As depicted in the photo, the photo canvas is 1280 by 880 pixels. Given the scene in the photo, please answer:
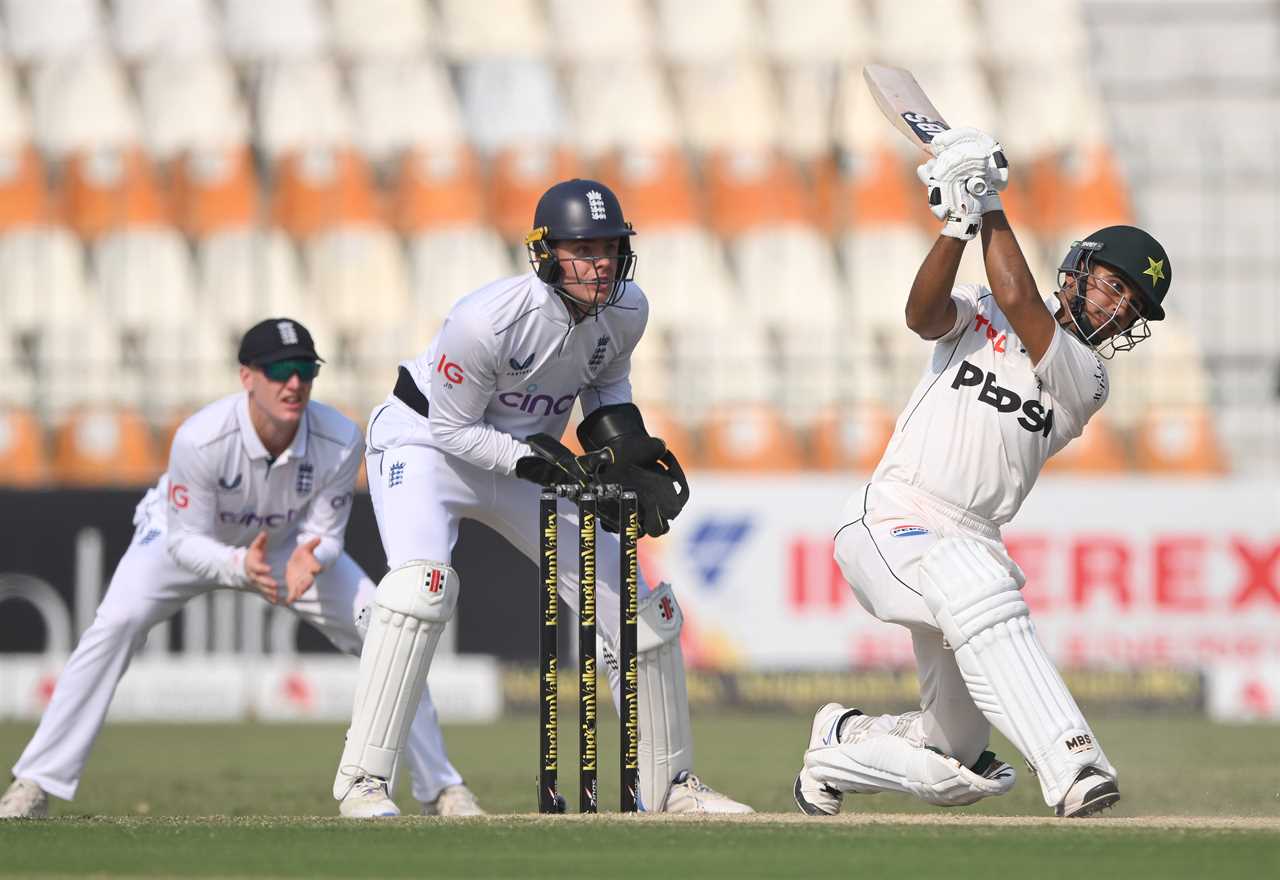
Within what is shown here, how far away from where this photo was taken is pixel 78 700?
7.14 m

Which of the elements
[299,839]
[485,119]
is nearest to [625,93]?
[485,119]

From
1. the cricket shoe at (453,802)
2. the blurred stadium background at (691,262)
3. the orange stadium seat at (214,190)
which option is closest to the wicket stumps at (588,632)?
the cricket shoe at (453,802)

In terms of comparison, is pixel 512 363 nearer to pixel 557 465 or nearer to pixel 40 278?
pixel 557 465

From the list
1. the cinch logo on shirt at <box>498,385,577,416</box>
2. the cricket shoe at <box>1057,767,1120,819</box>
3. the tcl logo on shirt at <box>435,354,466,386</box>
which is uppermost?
the tcl logo on shirt at <box>435,354,466,386</box>

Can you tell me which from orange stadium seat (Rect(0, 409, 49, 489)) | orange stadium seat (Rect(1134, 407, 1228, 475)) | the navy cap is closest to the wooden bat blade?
the navy cap

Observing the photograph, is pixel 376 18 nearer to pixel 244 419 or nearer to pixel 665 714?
pixel 244 419

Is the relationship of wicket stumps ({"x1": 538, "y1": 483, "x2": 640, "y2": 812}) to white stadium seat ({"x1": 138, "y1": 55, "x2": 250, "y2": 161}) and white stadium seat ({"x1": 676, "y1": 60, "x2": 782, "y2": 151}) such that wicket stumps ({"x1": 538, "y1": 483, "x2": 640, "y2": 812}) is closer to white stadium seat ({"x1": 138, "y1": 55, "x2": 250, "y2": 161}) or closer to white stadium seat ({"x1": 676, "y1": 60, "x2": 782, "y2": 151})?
white stadium seat ({"x1": 676, "y1": 60, "x2": 782, "y2": 151})

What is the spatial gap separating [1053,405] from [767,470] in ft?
30.5

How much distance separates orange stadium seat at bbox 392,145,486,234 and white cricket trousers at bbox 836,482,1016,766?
11.7m

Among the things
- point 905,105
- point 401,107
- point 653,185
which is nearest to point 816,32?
point 653,185

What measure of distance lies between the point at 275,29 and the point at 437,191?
2551mm

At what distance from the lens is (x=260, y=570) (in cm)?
703

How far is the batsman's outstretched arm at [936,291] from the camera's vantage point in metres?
5.48

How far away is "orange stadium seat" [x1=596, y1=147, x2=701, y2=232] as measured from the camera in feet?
56.5
